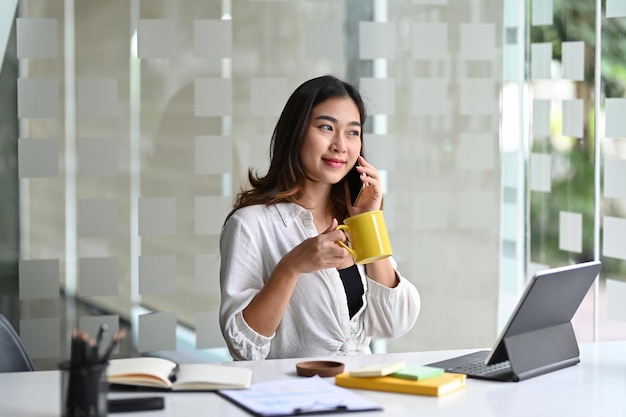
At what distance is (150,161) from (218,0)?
0.71 metres

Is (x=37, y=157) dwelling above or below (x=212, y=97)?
below

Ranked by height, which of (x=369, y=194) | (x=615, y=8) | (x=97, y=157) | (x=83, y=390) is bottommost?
(x=83, y=390)

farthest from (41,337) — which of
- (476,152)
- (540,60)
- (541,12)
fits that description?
(541,12)

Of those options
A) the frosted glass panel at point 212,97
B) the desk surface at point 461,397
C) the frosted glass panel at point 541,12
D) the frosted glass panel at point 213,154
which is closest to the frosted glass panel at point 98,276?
the frosted glass panel at point 213,154

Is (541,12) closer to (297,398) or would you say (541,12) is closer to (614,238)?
(614,238)

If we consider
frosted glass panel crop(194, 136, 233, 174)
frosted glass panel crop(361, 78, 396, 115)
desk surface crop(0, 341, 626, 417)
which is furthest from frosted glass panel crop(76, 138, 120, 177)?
desk surface crop(0, 341, 626, 417)

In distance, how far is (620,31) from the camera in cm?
398

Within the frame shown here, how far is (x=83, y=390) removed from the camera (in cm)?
155

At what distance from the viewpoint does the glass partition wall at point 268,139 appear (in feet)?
12.4

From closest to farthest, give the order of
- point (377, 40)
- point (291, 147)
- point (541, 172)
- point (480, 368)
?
1. point (480, 368)
2. point (291, 147)
3. point (377, 40)
4. point (541, 172)

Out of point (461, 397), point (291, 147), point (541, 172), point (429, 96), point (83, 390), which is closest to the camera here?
point (83, 390)

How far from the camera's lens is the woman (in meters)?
2.65

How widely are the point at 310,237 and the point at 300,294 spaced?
6.8 inches

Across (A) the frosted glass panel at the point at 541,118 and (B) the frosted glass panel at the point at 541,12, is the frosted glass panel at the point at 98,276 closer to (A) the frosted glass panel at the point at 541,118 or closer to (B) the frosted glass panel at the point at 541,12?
(A) the frosted glass panel at the point at 541,118
